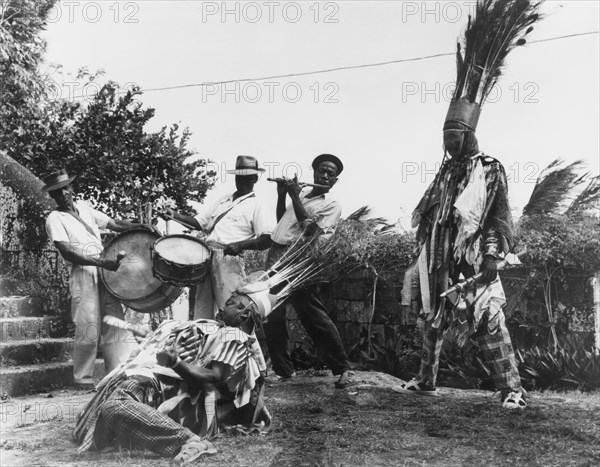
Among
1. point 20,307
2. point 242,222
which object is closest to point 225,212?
point 242,222

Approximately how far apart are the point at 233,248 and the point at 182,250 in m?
0.61

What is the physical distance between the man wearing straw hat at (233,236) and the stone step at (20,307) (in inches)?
83.9

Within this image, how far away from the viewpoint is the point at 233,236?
6590 mm

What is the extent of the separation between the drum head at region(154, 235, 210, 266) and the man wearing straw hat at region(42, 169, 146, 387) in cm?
66

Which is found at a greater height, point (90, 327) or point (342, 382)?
point (90, 327)

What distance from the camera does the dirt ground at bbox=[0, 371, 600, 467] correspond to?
4137 mm

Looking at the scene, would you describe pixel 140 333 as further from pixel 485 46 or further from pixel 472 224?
pixel 485 46

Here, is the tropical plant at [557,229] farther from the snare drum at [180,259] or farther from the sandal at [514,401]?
the snare drum at [180,259]

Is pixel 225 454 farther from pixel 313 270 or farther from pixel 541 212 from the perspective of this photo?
pixel 541 212

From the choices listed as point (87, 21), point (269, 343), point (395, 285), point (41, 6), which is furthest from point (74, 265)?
point (41, 6)

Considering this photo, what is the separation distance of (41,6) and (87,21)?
331 cm

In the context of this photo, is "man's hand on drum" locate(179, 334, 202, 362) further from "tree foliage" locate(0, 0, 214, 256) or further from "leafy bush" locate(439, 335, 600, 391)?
"tree foliage" locate(0, 0, 214, 256)

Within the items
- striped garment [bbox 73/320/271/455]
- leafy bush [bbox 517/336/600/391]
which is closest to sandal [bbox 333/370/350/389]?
leafy bush [bbox 517/336/600/391]

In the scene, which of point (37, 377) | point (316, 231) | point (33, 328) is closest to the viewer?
point (316, 231)
